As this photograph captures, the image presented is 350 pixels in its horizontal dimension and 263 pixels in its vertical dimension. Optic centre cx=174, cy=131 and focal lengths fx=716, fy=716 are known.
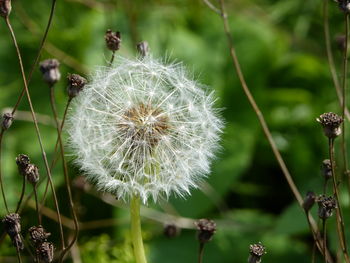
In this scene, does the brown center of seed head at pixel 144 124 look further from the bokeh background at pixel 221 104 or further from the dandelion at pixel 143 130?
the bokeh background at pixel 221 104

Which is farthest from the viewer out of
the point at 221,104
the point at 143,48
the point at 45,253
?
the point at 221,104

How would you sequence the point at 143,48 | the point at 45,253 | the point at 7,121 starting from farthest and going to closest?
the point at 143,48 → the point at 7,121 → the point at 45,253

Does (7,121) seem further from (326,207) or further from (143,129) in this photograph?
(326,207)

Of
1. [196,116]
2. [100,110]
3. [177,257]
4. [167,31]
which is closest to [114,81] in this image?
[100,110]

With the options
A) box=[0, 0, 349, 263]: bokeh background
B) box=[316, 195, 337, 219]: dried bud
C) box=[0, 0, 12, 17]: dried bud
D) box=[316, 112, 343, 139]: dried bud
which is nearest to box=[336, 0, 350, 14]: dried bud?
box=[316, 112, 343, 139]: dried bud

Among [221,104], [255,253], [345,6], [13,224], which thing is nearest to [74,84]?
[13,224]

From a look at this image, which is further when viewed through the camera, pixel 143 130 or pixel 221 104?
pixel 221 104

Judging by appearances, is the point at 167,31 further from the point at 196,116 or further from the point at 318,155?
the point at 196,116

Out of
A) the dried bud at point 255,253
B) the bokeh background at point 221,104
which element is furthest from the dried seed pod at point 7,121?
the bokeh background at point 221,104

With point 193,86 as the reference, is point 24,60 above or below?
above
